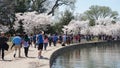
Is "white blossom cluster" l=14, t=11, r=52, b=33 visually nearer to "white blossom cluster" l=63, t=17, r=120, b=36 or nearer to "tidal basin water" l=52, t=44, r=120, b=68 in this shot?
"white blossom cluster" l=63, t=17, r=120, b=36

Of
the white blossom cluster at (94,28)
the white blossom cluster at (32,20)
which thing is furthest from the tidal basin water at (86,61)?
the white blossom cluster at (94,28)

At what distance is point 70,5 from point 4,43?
208 feet

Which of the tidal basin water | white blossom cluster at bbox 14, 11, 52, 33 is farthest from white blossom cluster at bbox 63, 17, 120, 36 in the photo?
the tidal basin water

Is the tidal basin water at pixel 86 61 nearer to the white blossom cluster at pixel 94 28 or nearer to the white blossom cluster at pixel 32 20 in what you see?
the white blossom cluster at pixel 32 20

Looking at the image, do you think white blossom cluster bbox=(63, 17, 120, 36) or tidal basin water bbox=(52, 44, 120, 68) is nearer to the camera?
tidal basin water bbox=(52, 44, 120, 68)

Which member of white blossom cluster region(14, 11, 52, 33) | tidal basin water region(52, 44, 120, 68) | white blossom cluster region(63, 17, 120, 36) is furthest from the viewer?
white blossom cluster region(63, 17, 120, 36)

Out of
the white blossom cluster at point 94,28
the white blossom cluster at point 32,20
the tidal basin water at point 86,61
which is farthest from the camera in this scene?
the white blossom cluster at point 94,28

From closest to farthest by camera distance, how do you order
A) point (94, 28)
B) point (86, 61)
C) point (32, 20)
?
point (86, 61)
point (32, 20)
point (94, 28)

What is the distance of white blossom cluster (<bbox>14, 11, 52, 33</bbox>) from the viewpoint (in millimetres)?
71925

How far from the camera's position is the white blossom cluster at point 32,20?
71.9 meters

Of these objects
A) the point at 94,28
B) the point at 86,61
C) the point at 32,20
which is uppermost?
the point at 32,20

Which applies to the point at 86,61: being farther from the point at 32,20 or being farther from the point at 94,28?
the point at 94,28

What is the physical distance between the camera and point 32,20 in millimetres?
74688

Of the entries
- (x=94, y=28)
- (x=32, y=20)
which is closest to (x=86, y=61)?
(x=32, y=20)
